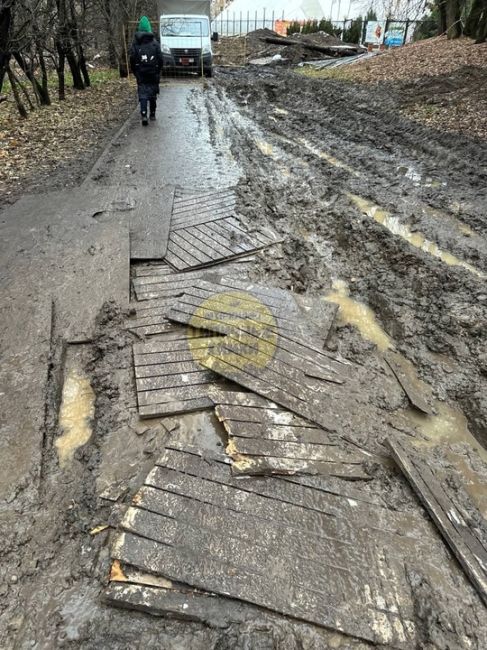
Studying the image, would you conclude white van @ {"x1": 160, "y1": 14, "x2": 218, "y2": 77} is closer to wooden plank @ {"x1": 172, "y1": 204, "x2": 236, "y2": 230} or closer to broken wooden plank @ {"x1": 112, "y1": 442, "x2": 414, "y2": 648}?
wooden plank @ {"x1": 172, "y1": 204, "x2": 236, "y2": 230}

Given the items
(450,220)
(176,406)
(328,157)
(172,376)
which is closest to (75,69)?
(328,157)

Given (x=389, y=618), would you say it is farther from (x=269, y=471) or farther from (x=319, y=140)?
(x=319, y=140)

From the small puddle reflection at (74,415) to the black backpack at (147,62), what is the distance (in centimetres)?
840

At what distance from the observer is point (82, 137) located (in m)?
9.38

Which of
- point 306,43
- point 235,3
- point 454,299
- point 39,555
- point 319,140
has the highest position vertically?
point 235,3

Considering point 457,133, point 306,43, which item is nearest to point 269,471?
point 457,133

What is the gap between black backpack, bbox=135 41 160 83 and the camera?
9.20m

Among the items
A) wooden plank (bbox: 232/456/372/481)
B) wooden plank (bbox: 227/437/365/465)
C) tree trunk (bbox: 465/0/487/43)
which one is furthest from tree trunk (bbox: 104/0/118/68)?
wooden plank (bbox: 232/456/372/481)

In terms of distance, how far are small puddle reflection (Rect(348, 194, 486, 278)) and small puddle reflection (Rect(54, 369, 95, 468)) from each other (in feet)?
13.6

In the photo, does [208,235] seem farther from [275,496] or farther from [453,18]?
[453,18]

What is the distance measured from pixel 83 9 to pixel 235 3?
30.4 meters

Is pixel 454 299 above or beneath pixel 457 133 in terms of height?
beneath

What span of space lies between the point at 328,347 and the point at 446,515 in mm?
1698

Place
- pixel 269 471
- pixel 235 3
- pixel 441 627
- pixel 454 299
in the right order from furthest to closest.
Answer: pixel 235 3 → pixel 454 299 → pixel 269 471 → pixel 441 627
